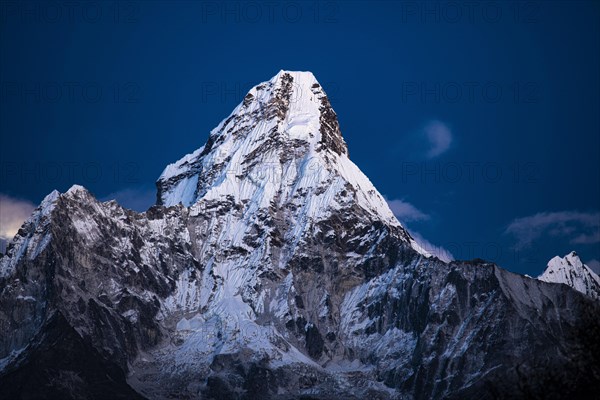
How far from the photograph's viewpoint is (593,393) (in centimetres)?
9962

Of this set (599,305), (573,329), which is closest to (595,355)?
(573,329)

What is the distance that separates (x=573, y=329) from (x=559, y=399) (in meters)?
6.84

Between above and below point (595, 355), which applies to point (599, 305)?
above

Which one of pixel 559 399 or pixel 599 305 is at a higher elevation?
pixel 599 305

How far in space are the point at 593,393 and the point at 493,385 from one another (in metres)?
8.28

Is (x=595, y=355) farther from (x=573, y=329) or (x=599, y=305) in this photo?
(x=599, y=305)

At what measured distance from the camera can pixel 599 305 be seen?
11850 cm

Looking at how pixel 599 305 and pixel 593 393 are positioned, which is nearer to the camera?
pixel 593 393

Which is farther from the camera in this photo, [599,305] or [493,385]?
[599,305]

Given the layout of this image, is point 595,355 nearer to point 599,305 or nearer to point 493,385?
point 493,385

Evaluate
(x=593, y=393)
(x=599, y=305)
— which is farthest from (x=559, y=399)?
(x=599, y=305)

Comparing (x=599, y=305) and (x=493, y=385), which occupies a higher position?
(x=599, y=305)

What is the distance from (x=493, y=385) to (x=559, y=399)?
5611mm

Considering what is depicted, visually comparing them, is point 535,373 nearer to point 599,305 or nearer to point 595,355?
point 595,355
